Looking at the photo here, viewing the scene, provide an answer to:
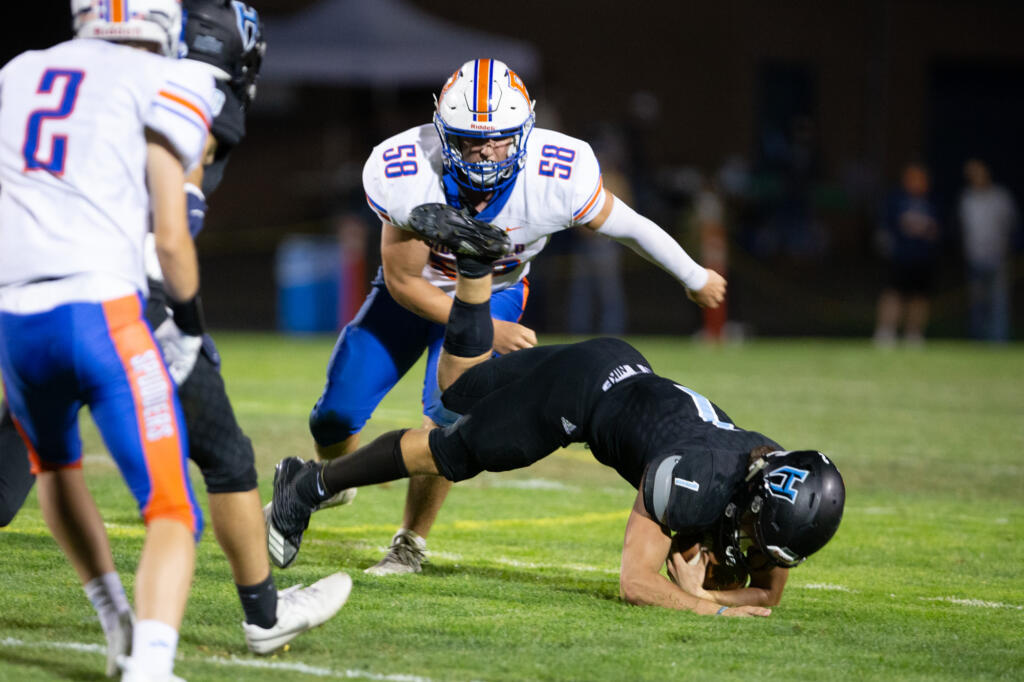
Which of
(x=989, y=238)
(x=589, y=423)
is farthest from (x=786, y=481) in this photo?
(x=989, y=238)

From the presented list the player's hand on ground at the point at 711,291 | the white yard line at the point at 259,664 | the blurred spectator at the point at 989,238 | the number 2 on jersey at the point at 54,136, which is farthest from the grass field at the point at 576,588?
the blurred spectator at the point at 989,238

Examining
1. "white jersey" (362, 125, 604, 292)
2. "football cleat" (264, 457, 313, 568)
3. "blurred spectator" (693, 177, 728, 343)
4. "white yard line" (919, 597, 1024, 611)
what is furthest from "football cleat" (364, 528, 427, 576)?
"blurred spectator" (693, 177, 728, 343)

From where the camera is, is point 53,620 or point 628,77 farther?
point 628,77

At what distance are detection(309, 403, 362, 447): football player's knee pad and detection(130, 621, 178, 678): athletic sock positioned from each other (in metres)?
2.35

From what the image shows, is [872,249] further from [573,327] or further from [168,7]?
[168,7]

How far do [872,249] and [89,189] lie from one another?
24231 millimetres

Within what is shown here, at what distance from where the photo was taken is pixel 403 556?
4.99 meters

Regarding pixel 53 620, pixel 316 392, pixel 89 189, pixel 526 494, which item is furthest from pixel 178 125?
pixel 316 392

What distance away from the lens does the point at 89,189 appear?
3.11 m

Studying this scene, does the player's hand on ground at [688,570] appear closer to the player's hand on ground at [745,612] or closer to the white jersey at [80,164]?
the player's hand on ground at [745,612]

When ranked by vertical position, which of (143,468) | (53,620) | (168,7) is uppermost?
(168,7)

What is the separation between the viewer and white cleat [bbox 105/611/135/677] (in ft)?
11.0

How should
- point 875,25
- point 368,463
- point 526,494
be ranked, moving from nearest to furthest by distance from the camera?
point 368,463
point 526,494
point 875,25

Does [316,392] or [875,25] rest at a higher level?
[875,25]
